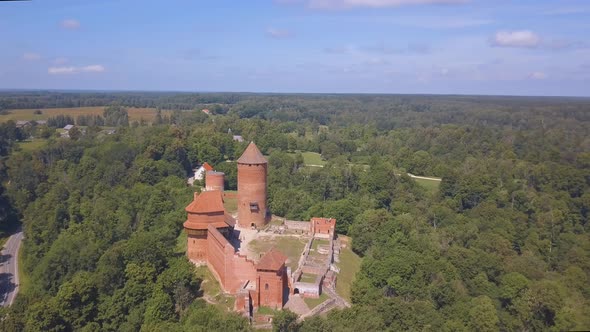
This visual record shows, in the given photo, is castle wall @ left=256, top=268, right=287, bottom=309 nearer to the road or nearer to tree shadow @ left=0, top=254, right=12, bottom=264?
the road

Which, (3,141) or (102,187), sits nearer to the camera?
(102,187)

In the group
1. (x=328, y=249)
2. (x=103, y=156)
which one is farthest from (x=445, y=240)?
(x=103, y=156)

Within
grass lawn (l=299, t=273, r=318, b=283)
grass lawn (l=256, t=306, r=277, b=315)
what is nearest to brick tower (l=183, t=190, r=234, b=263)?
grass lawn (l=299, t=273, r=318, b=283)

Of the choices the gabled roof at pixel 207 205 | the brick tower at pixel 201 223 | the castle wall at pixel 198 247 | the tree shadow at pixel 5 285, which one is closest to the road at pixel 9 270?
the tree shadow at pixel 5 285

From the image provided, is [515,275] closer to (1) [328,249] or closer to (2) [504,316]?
(2) [504,316]

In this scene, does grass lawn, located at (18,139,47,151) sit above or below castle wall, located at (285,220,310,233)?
above

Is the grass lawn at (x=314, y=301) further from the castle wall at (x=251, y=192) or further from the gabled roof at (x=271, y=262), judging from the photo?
the castle wall at (x=251, y=192)
